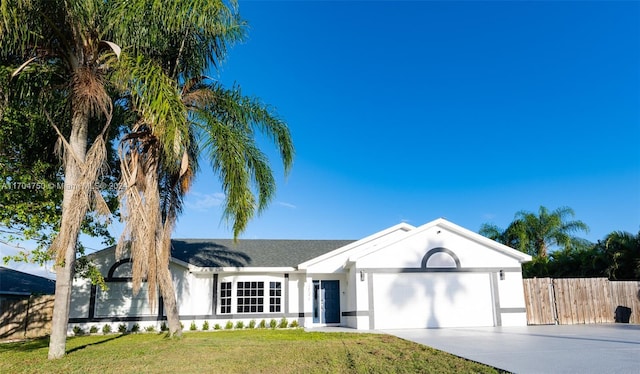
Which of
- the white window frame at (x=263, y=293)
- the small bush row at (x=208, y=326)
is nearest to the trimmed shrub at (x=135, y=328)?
the small bush row at (x=208, y=326)

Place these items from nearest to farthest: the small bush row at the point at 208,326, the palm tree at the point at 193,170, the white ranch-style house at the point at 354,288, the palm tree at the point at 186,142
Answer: the palm tree at the point at 186,142 < the palm tree at the point at 193,170 < the white ranch-style house at the point at 354,288 < the small bush row at the point at 208,326

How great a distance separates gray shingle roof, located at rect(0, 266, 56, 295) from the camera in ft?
63.4

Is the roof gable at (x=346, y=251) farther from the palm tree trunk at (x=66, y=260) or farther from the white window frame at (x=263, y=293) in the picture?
the palm tree trunk at (x=66, y=260)

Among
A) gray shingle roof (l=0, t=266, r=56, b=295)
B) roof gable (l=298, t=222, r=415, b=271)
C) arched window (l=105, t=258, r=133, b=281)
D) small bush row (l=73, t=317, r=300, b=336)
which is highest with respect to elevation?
roof gable (l=298, t=222, r=415, b=271)

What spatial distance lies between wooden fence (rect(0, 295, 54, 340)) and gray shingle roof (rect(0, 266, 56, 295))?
215cm

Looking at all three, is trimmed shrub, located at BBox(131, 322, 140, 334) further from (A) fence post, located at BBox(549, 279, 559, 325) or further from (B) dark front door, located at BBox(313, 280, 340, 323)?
(A) fence post, located at BBox(549, 279, 559, 325)

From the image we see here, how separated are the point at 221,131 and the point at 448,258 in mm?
10641

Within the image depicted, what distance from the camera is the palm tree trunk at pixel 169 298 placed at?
40.9ft

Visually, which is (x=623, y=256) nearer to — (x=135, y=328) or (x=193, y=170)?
(x=193, y=170)

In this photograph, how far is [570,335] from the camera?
12.0 metres

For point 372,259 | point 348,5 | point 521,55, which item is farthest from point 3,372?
point 521,55

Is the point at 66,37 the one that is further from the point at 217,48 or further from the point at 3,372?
the point at 3,372

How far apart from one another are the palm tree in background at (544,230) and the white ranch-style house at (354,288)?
1446cm

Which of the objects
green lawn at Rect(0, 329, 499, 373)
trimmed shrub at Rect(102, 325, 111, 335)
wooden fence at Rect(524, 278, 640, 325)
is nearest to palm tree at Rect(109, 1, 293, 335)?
green lawn at Rect(0, 329, 499, 373)
